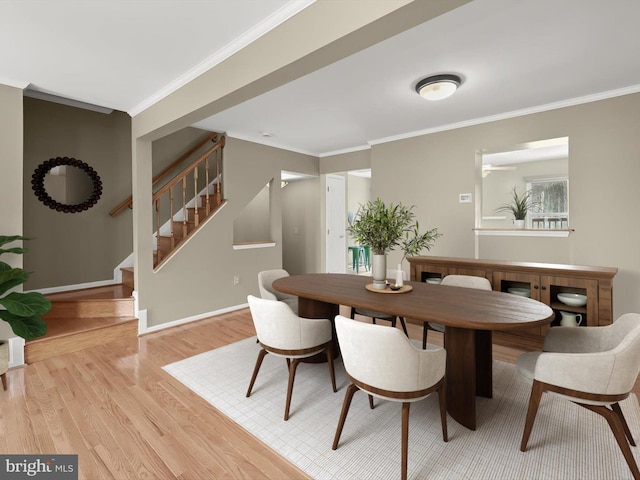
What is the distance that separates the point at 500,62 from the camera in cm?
261

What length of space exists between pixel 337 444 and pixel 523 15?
2.78 meters

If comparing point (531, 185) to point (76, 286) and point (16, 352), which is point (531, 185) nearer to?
point (76, 286)

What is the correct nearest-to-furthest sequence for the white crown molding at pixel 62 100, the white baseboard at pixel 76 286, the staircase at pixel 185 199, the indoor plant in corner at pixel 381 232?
the indoor plant in corner at pixel 381 232 < the white crown molding at pixel 62 100 < the white baseboard at pixel 76 286 < the staircase at pixel 185 199

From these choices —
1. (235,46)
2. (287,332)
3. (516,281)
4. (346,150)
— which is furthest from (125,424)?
(346,150)

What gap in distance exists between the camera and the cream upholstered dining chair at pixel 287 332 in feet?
7.02

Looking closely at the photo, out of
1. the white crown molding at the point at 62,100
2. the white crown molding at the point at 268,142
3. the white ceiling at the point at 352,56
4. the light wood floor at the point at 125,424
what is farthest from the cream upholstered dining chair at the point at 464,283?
the white crown molding at the point at 62,100

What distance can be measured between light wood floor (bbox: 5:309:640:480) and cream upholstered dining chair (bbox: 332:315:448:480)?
0.59 meters

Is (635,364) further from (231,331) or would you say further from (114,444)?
(231,331)

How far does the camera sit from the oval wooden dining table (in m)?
1.79

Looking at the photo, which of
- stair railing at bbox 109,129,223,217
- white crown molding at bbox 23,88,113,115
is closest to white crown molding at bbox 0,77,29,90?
white crown molding at bbox 23,88,113,115

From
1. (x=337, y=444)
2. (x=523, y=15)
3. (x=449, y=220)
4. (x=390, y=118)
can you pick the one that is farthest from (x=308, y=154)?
(x=337, y=444)

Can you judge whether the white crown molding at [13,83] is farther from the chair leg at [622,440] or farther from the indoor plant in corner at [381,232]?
the chair leg at [622,440]

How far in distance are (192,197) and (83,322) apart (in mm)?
2240

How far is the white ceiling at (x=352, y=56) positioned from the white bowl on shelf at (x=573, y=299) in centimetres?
195
